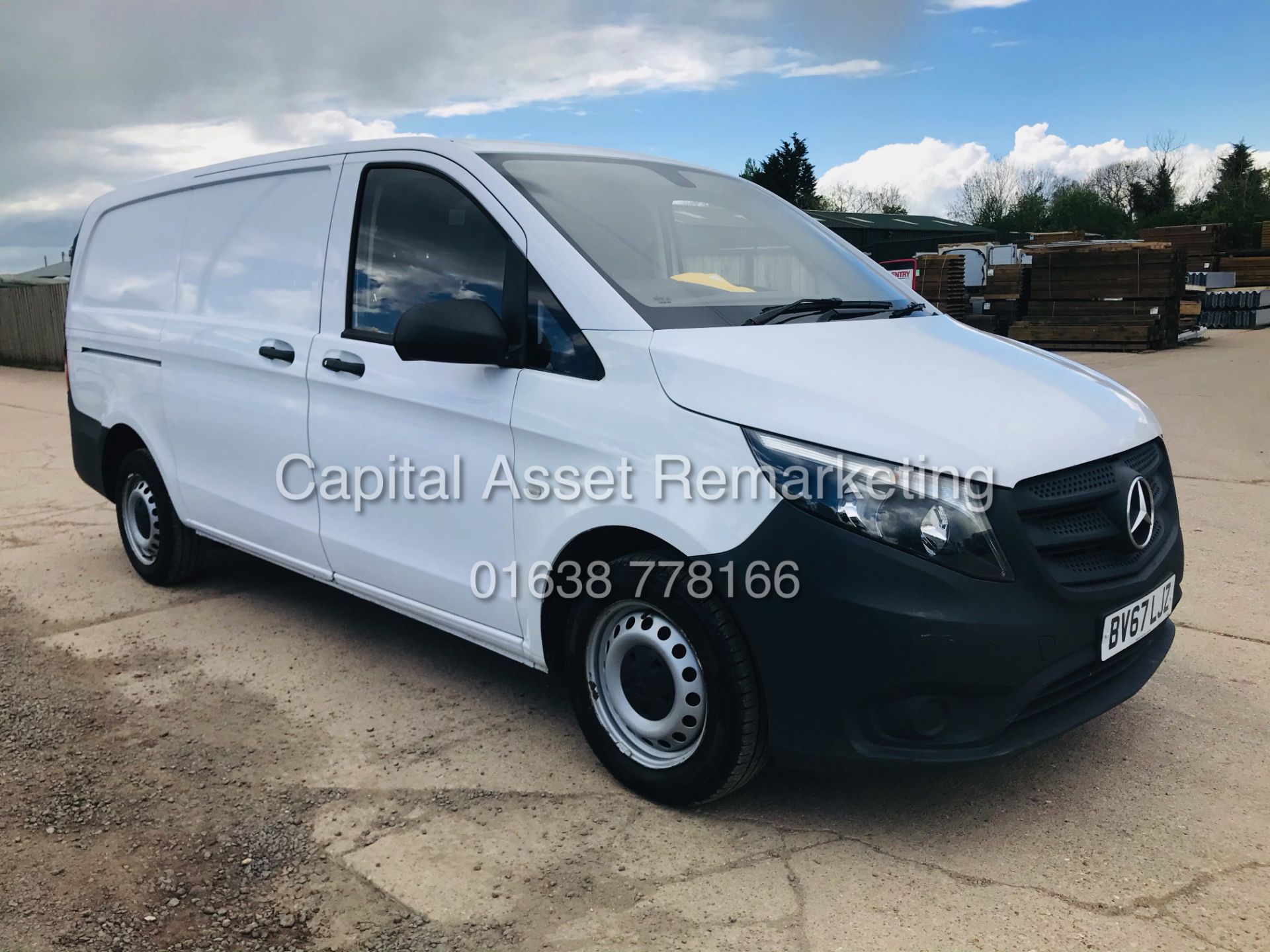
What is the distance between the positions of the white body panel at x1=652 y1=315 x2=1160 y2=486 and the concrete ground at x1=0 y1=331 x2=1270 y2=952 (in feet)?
2.80

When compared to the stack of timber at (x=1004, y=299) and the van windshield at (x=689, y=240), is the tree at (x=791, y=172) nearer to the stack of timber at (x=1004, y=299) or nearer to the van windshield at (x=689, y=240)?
the stack of timber at (x=1004, y=299)

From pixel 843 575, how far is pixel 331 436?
6.81 feet

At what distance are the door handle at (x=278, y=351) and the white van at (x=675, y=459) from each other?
1 centimetres

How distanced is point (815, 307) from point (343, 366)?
Result: 165 centimetres

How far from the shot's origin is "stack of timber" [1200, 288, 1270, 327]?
23.3 metres

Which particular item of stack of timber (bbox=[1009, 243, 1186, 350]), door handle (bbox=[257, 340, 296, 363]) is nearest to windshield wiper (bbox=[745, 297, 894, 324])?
door handle (bbox=[257, 340, 296, 363])

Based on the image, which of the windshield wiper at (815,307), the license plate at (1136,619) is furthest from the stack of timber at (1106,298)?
the license plate at (1136,619)

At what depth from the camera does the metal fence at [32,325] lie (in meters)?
19.2

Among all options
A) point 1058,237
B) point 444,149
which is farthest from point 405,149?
point 1058,237

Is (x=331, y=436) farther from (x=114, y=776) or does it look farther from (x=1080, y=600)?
(x=1080, y=600)

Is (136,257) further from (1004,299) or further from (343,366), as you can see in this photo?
(1004,299)

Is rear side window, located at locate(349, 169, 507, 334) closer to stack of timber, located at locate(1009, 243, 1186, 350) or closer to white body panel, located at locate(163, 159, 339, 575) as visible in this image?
white body panel, located at locate(163, 159, 339, 575)

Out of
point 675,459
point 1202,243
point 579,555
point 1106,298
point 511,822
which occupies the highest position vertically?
point 1202,243

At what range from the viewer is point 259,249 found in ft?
13.8
